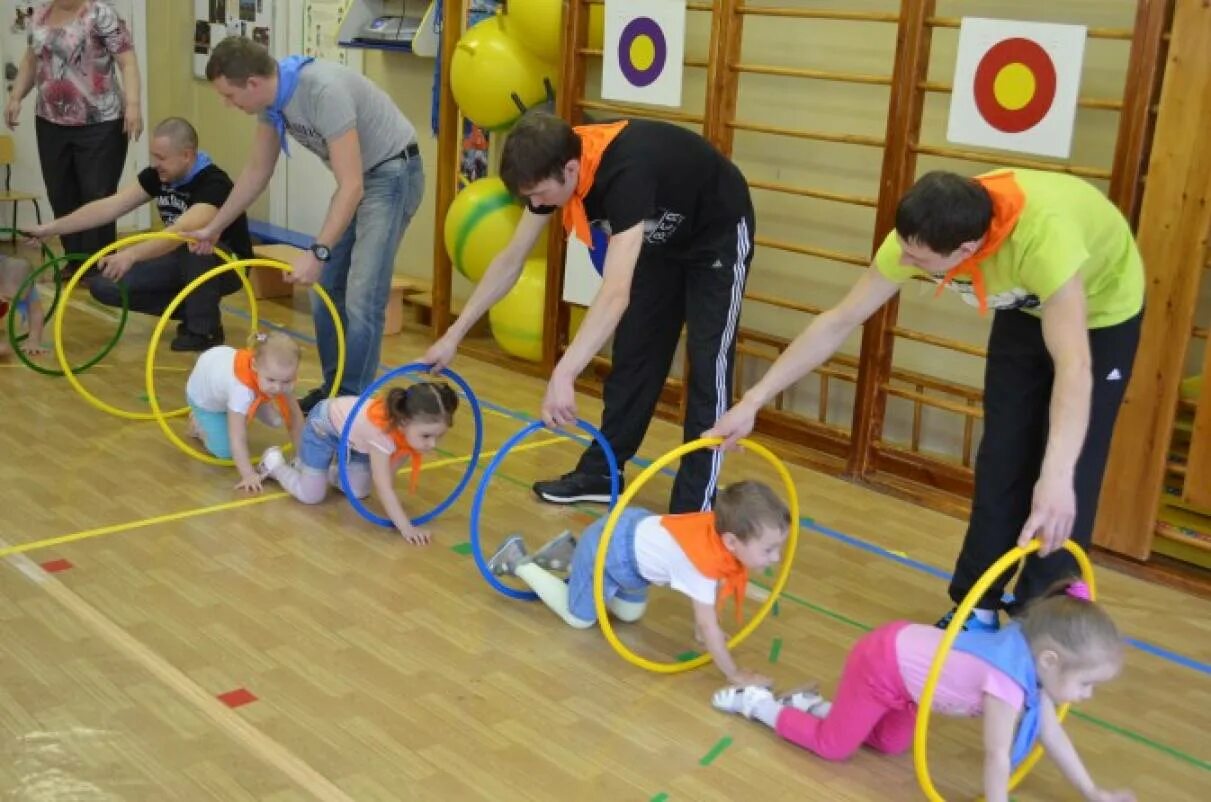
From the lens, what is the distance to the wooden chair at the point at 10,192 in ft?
27.9

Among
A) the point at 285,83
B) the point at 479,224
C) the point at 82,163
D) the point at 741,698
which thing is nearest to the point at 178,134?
the point at 285,83

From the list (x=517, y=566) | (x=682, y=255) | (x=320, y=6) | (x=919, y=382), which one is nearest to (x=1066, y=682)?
(x=517, y=566)

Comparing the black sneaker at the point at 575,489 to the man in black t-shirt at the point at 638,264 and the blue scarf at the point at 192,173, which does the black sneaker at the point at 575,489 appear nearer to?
the man in black t-shirt at the point at 638,264

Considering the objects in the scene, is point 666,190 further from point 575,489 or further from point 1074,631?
point 1074,631

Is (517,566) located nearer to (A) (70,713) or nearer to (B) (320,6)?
(A) (70,713)

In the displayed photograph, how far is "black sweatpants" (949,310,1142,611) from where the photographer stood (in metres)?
3.14

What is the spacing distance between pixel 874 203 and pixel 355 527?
2.26m

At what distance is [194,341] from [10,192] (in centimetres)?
341

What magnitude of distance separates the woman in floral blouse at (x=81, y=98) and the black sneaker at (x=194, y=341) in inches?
41.5

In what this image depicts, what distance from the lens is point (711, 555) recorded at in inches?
124

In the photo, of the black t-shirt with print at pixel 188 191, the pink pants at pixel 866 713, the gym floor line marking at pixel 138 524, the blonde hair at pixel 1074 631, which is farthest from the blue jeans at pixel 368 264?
the blonde hair at pixel 1074 631

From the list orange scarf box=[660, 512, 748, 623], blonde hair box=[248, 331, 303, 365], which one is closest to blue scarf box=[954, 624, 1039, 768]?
orange scarf box=[660, 512, 748, 623]

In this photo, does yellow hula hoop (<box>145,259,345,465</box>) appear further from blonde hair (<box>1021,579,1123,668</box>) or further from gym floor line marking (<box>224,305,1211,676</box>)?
blonde hair (<box>1021,579,1123,668</box>)

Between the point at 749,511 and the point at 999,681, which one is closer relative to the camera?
the point at 999,681
